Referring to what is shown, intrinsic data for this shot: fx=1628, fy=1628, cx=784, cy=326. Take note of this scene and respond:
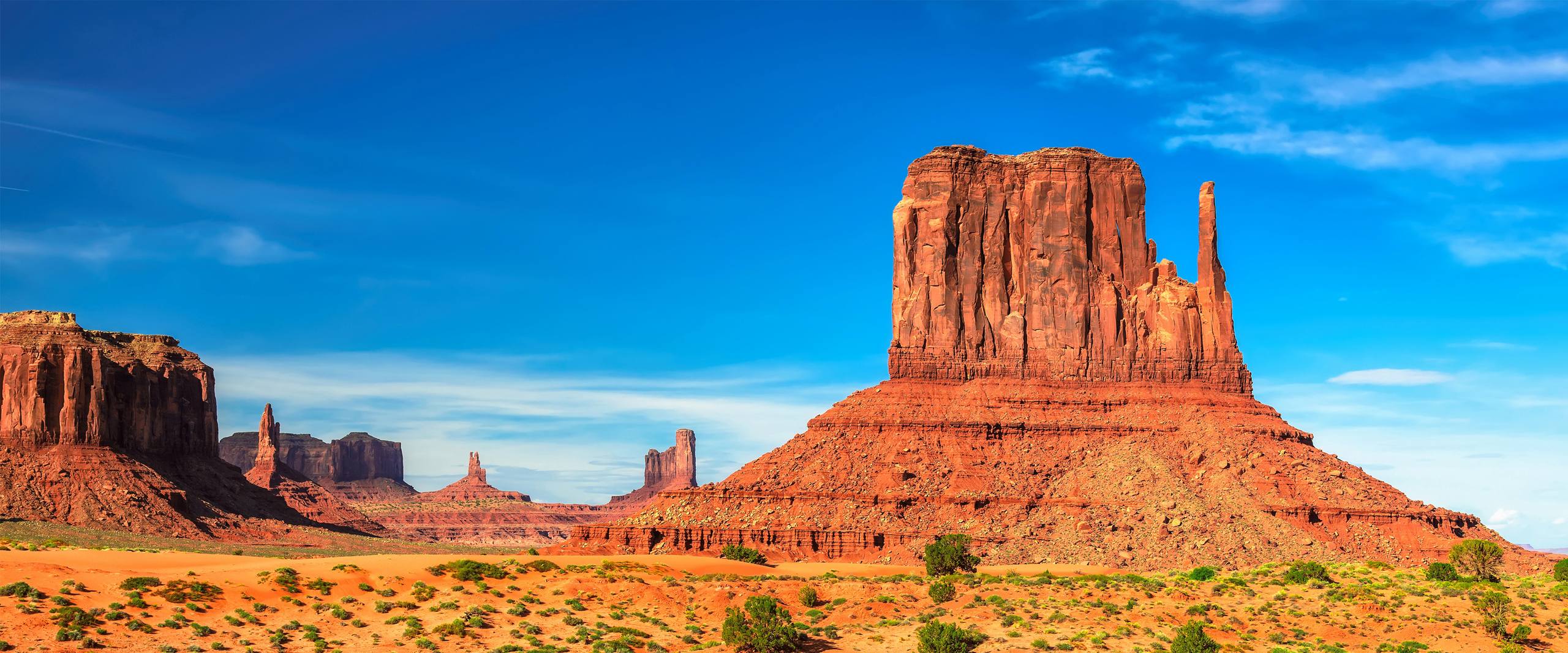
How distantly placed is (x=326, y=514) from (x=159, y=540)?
59823 millimetres

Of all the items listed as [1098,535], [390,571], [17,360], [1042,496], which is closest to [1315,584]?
[1098,535]

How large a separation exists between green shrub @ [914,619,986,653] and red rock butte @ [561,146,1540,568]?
38.9 m

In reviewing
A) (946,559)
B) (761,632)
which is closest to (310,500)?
(946,559)

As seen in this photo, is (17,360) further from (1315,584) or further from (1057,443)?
(1315,584)

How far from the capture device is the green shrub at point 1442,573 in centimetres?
8119

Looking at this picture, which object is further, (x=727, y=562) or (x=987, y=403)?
(x=987, y=403)

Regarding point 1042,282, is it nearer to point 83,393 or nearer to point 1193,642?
point 1193,642

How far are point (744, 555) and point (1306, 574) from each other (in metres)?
31.3

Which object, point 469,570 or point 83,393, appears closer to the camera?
point 469,570

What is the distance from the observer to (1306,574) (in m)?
77.8

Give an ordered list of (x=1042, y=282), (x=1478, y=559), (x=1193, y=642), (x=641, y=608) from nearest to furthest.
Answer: (x=1193, y=642) → (x=641, y=608) → (x=1478, y=559) → (x=1042, y=282)

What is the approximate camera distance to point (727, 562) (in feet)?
270

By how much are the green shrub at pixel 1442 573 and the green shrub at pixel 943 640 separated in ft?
112

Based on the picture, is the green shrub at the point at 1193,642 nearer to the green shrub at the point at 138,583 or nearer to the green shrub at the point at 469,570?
the green shrub at the point at 469,570
